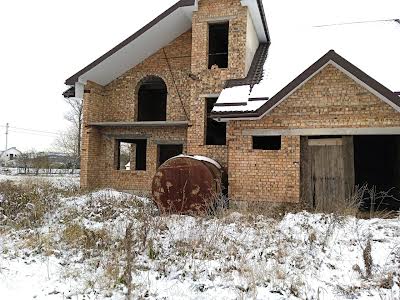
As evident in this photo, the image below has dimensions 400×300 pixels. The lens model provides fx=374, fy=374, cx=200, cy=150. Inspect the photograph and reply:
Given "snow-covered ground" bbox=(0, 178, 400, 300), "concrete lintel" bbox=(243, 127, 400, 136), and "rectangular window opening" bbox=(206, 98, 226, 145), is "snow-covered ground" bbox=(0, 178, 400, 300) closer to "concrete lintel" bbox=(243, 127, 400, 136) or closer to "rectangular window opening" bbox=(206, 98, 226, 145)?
"concrete lintel" bbox=(243, 127, 400, 136)

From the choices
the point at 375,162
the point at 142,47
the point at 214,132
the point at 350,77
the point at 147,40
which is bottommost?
the point at 375,162

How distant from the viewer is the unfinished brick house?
10.5 metres

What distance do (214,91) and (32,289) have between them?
30.7 feet

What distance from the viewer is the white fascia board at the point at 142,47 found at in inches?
542

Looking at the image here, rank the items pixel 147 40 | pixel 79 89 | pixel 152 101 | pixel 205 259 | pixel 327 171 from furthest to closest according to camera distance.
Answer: pixel 152 101
pixel 79 89
pixel 147 40
pixel 327 171
pixel 205 259

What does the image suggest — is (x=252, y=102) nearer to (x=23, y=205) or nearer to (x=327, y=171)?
(x=327, y=171)

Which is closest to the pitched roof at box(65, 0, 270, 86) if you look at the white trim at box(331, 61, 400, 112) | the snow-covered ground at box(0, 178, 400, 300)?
the white trim at box(331, 61, 400, 112)

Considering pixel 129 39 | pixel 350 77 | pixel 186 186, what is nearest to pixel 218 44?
pixel 129 39

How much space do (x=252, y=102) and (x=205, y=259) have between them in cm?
622

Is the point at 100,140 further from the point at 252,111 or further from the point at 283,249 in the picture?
the point at 283,249

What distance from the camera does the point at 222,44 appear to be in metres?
16.7

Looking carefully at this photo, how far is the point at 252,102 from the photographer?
11.2m

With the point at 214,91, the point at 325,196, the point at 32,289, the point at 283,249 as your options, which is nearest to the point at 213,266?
the point at 283,249

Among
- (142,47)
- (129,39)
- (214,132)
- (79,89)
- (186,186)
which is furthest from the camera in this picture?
(214,132)
